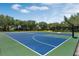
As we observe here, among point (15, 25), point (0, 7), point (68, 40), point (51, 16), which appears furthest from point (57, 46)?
point (0, 7)

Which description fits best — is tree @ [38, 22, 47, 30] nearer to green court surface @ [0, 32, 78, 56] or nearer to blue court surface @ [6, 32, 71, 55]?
blue court surface @ [6, 32, 71, 55]

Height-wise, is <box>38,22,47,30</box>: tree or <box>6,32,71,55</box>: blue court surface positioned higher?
<box>38,22,47,30</box>: tree

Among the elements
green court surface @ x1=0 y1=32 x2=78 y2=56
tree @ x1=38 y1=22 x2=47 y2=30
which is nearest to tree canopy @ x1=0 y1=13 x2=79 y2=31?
tree @ x1=38 y1=22 x2=47 y2=30

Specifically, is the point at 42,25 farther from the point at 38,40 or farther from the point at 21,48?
the point at 21,48

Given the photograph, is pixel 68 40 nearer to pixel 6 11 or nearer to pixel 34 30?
pixel 34 30

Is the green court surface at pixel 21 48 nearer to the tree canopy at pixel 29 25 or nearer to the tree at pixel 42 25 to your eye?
the tree canopy at pixel 29 25

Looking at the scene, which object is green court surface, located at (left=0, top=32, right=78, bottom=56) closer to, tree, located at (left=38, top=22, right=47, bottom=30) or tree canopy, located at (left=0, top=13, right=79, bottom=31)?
tree canopy, located at (left=0, top=13, right=79, bottom=31)

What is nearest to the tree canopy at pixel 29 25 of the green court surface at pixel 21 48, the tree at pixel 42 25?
the tree at pixel 42 25
